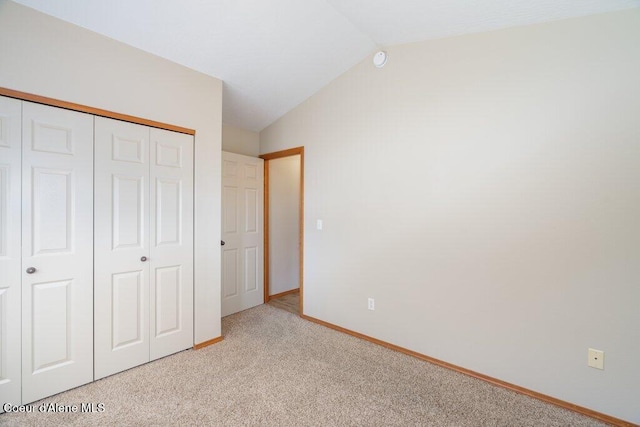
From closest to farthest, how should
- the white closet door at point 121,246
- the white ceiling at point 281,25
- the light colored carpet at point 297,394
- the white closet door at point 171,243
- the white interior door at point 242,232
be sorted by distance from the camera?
the light colored carpet at point 297,394, the white ceiling at point 281,25, the white closet door at point 121,246, the white closet door at point 171,243, the white interior door at point 242,232


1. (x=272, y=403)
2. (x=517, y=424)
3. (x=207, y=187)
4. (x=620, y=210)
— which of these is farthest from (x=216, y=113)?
(x=517, y=424)

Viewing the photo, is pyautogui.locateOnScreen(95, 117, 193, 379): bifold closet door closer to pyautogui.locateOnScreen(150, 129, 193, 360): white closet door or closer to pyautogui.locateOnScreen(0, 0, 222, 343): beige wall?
pyautogui.locateOnScreen(150, 129, 193, 360): white closet door

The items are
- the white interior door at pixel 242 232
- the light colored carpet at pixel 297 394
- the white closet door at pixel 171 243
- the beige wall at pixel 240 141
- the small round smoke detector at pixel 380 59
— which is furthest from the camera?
the beige wall at pixel 240 141

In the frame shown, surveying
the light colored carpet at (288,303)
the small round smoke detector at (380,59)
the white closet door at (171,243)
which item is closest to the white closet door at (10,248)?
the white closet door at (171,243)

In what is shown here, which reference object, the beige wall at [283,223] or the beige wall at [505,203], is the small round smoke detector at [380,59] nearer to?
the beige wall at [505,203]

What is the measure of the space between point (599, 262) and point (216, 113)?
3143 millimetres

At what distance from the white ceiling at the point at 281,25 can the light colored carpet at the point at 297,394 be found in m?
2.53

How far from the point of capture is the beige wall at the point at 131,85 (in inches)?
67.3

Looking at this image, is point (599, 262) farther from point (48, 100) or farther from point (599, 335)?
point (48, 100)

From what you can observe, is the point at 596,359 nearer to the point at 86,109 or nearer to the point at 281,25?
the point at 281,25

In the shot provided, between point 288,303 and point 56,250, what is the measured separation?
2605 mm

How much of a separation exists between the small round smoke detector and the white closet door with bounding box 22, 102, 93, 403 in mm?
2444

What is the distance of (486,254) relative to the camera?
6.89ft

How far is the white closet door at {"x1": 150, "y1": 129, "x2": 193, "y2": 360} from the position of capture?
90.0 inches
